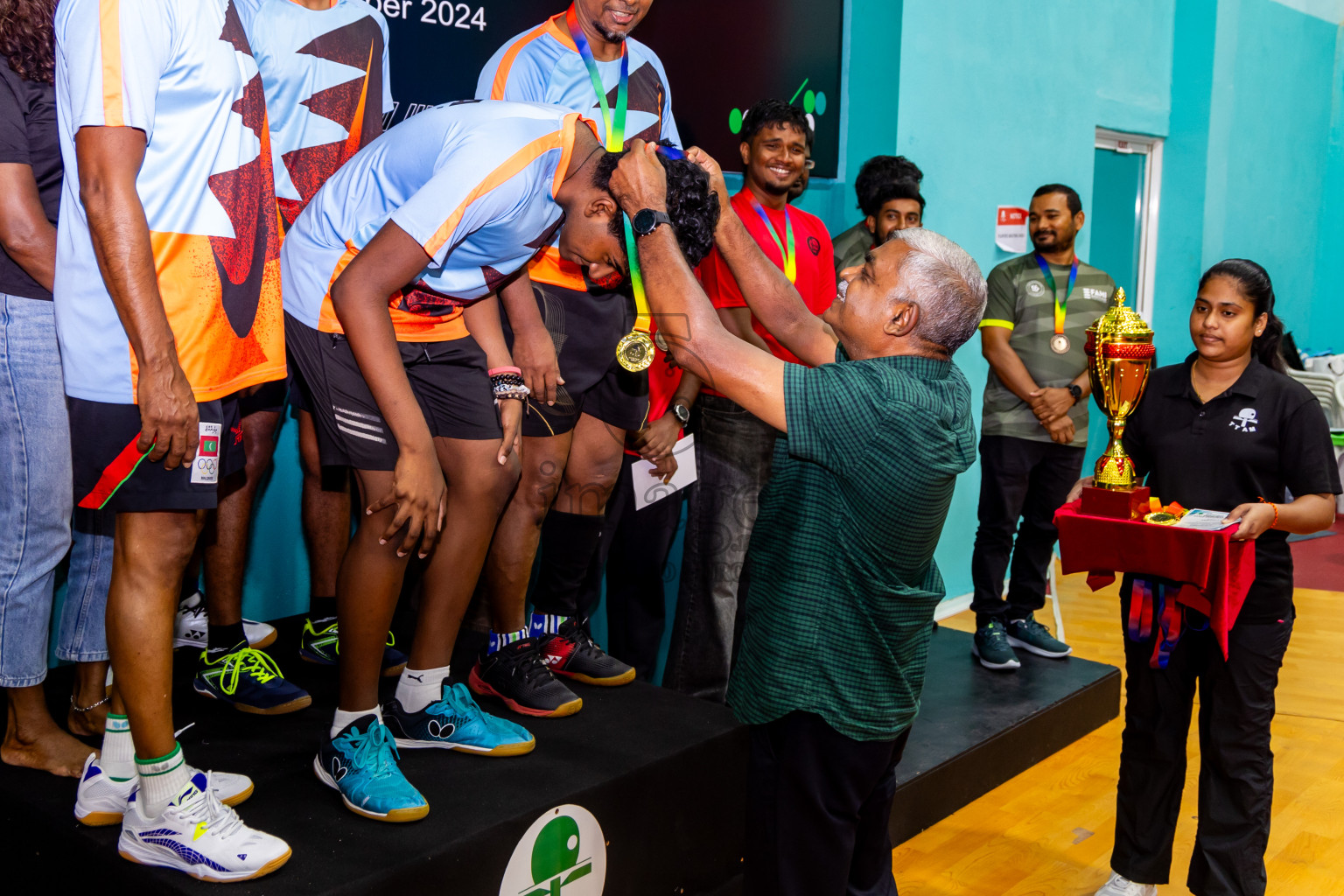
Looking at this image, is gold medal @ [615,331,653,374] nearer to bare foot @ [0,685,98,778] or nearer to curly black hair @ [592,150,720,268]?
curly black hair @ [592,150,720,268]

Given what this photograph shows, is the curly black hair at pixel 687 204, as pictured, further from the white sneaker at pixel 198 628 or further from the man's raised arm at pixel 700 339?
the white sneaker at pixel 198 628

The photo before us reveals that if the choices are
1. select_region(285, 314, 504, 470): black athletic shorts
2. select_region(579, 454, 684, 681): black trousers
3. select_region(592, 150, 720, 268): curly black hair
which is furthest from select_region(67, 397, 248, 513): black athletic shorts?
select_region(579, 454, 684, 681): black trousers

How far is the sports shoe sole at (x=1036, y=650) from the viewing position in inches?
151

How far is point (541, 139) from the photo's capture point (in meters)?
1.79

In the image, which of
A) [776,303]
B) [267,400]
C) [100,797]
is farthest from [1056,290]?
[100,797]

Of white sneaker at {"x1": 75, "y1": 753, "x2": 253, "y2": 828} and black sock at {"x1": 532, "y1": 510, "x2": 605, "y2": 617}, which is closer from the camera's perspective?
white sneaker at {"x1": 75, "y1": 753, "x2": 253, "y2": 828}

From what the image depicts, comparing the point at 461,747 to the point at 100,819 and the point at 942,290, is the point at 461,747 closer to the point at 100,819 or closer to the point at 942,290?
the point at 100,819

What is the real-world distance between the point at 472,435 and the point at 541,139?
57 cm

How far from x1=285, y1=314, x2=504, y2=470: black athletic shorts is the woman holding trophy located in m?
1.51

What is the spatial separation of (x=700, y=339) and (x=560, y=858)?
979 mm

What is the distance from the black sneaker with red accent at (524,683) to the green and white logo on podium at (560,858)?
37cm

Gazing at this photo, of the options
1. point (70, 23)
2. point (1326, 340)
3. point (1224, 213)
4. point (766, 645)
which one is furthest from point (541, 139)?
point (1326, 340)

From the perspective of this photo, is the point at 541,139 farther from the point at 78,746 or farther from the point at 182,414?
the point at 78,746

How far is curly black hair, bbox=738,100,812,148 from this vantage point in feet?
10.4
